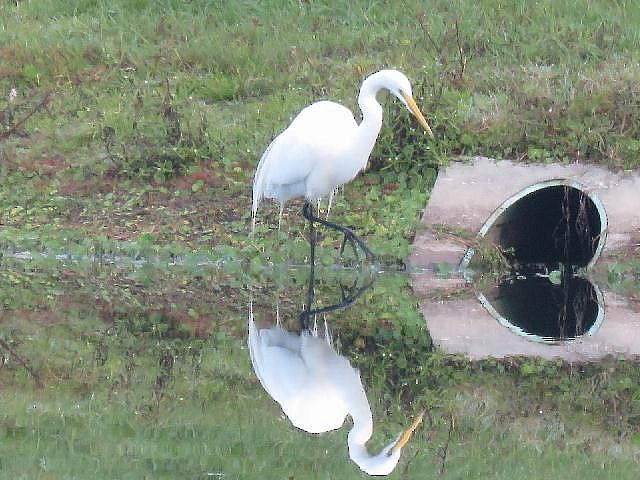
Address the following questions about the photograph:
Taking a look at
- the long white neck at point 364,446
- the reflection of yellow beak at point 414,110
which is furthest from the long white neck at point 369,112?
the long white neck at point 364,446

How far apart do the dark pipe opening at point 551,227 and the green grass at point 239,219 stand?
44 centimetres

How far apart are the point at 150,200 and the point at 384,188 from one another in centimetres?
190

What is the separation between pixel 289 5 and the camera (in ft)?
46.1

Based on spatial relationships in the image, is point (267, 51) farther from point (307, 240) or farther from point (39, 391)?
point (39, 391)

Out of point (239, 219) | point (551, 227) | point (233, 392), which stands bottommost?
point (239, 219)

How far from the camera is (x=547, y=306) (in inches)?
364

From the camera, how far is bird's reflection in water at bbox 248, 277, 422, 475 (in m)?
5.95

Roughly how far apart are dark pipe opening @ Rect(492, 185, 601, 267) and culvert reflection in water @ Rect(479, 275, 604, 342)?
1.62 feet

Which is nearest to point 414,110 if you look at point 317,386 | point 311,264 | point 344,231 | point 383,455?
point 344,231

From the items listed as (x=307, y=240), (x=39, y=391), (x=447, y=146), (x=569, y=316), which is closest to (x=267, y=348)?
(x=39, y=391)

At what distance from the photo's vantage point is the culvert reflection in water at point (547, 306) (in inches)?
329

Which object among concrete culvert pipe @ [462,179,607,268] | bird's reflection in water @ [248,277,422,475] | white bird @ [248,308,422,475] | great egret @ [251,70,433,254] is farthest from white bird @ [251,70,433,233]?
white bird @ [248,308,422,475]

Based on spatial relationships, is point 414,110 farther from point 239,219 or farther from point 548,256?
point 548,256

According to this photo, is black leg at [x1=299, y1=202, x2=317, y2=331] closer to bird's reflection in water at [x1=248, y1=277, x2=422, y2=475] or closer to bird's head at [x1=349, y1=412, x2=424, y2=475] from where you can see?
bird's reflection in water at [x1=248, y1=277, x2=422, y2=475]
